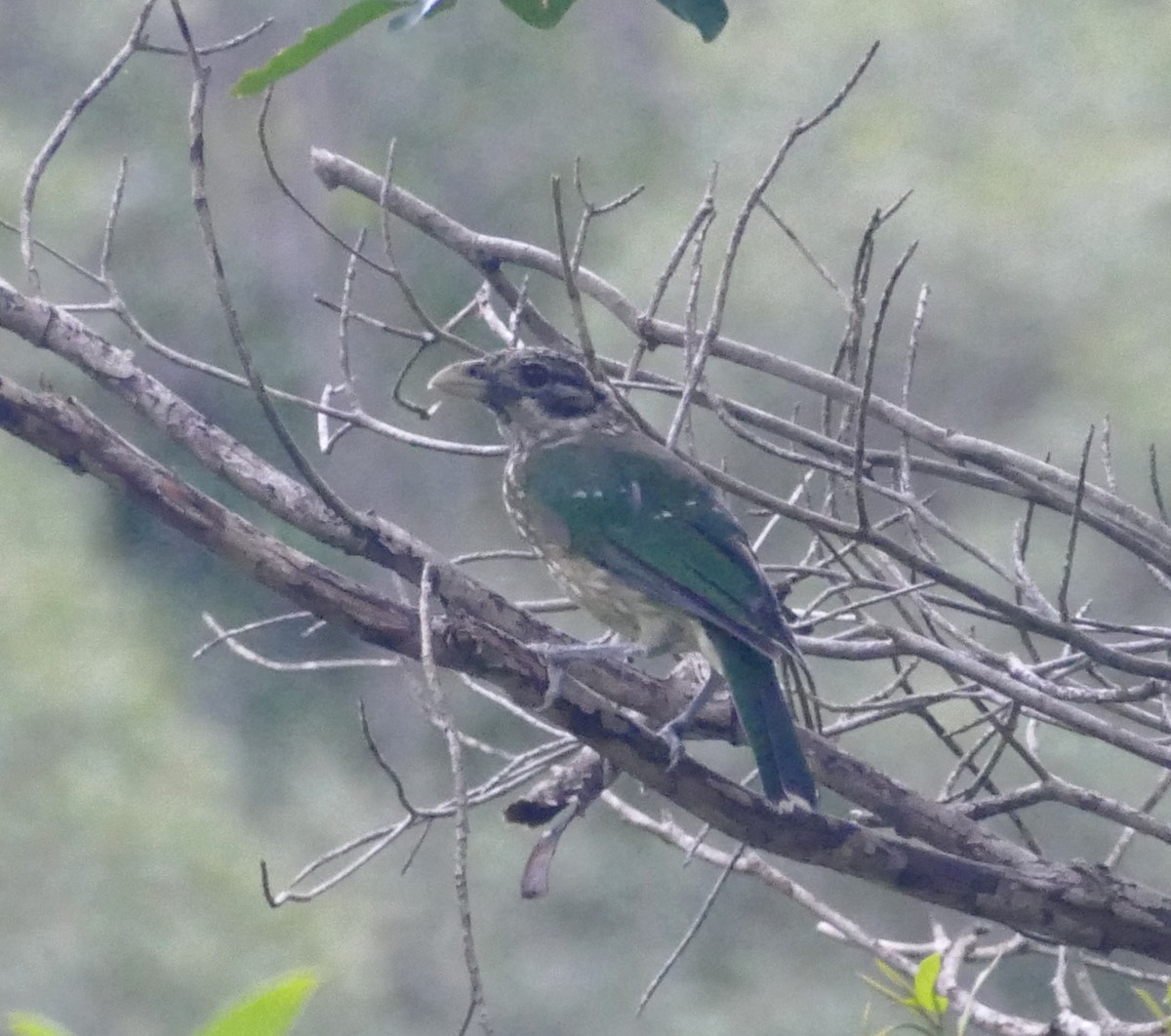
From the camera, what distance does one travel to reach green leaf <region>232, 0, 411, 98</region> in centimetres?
133

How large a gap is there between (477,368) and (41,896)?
16.9 ft

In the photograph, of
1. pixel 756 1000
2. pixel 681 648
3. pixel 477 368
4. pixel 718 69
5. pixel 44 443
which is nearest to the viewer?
pixel 44 443

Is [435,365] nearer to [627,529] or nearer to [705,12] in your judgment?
[627,529]

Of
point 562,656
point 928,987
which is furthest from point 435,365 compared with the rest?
point 928,987

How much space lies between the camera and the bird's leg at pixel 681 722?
6.33 ft

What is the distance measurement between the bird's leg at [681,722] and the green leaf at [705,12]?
2.84 feet

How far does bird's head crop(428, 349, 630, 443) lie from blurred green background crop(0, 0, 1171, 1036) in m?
4.49

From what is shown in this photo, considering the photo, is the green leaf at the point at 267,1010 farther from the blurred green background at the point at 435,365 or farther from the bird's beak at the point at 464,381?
the blurred green background at the point at 435,365

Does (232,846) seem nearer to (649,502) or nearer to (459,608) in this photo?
(649,502)

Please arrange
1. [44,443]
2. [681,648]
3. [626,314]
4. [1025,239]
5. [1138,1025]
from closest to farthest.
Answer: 1. [44,443]
2. [1138,1025]
3. [626,314]
4. [681,648]
5. [1025,239]

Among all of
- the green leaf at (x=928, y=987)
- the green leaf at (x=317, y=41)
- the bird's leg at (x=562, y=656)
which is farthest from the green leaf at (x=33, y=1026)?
the green leaf at (x=928, y=987)

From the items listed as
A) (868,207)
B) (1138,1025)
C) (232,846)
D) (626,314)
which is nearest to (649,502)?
(626,314)

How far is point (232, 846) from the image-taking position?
24.2 feet

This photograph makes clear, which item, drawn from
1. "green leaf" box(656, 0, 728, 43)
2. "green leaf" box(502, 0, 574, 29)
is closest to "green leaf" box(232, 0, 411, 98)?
"green leaf" box(502, 0, 574, 29)
